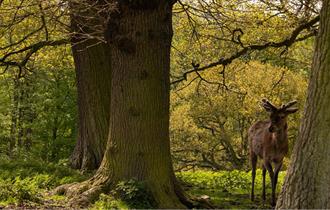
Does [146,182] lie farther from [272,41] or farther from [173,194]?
[272,41]

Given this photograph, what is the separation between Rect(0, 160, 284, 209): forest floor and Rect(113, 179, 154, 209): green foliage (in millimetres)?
97

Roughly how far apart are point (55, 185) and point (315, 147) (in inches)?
248

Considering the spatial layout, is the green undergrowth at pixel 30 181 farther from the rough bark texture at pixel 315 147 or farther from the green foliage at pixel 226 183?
the rough bark texture at pixel 315 147

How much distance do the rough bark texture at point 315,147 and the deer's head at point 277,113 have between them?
4490mm

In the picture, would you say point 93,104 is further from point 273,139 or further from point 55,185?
point 273,139

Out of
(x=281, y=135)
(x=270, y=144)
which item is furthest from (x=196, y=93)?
(x=281, y=135)

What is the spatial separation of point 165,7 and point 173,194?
3.15m

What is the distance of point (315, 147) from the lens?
6.12 m

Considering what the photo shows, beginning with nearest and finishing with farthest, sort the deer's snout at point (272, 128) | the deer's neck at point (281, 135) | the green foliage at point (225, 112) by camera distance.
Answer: the deer's snout at point (272, 128) < the deer's neck at point (281, 135) < the green foliage at point (225, 112)

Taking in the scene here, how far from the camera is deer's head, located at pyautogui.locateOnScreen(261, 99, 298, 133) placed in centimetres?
1086

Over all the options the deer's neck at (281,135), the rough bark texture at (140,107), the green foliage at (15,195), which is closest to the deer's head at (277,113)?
the deer's neck at (281,135)

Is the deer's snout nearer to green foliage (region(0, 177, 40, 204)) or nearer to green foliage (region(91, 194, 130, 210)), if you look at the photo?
green foliage (region(91, 194, 130, 210))

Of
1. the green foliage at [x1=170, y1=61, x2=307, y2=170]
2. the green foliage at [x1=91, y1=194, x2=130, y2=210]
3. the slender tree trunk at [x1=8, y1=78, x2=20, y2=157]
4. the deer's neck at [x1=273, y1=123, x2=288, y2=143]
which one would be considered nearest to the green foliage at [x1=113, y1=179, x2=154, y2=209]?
the green foliage at [x1=91, y1=194, x2=130, y2=210]

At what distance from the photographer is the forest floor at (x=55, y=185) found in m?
8.58
